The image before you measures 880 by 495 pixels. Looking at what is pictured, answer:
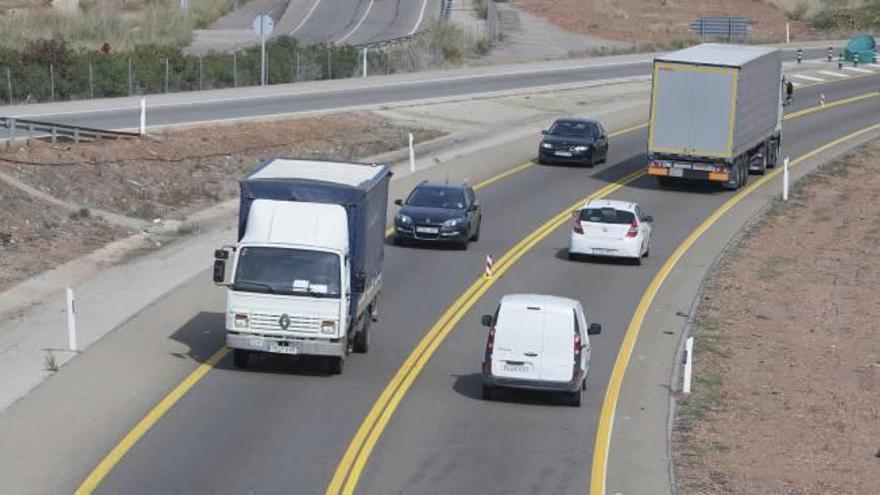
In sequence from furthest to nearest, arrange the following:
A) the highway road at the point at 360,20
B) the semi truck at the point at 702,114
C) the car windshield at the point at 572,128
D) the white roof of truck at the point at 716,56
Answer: the highway road at the point at 360,20 < the car windshield at the point at 572,128 < the white roof of truck at the point at 716,56 < the semi truck at the point at 702,114

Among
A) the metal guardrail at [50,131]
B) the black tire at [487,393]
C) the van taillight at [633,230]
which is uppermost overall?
the metal guardrail at [50,131]

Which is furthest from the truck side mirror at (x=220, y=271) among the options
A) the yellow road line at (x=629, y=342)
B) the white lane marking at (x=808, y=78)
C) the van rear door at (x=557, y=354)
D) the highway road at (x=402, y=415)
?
the white lane marking at (x=808, y=78)

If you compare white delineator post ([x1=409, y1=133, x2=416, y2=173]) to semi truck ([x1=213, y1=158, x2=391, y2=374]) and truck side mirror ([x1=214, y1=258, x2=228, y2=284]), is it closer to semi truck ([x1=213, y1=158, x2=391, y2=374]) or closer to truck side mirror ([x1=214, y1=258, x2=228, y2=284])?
semi truck ([x1=213, y1=158, x2=391, y2=374])

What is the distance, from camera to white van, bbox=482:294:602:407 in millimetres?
26625

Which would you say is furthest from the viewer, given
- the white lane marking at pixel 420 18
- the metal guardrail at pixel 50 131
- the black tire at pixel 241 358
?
the white lane marking at pixel 420 18

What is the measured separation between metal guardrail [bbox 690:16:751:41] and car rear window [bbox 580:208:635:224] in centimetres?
5662

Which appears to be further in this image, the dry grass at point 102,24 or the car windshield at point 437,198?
the dry grass at point 102,24

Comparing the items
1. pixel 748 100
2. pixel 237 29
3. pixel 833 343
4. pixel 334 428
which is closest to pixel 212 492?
pixel 334 428

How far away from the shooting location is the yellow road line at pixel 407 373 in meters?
22.9

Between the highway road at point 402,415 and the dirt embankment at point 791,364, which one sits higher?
the highway road at point 402,415

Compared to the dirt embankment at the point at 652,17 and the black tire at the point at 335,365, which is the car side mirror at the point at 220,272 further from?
the dirt embankment at the point at 652,17

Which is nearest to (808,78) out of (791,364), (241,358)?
(791,364)

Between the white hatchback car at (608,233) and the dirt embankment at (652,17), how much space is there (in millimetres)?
56759

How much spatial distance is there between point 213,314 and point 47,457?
401 inches
